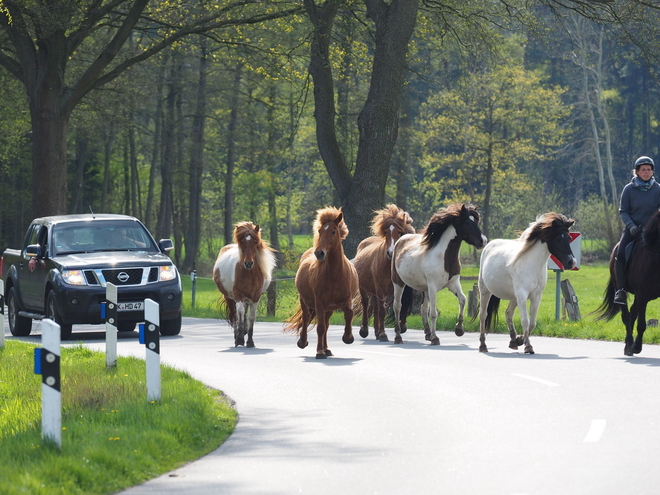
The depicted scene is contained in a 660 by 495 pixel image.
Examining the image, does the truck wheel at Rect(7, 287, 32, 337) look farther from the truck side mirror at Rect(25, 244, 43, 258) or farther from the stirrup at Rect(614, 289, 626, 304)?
the stirrup at Rect(614, 289, 626, 304)

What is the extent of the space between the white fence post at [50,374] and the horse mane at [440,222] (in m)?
10.2

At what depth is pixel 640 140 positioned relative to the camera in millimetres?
84562

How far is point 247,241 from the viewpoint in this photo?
16.9 metres

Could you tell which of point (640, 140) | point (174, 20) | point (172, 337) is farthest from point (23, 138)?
point (640, 140)

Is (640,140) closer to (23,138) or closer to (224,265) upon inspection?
(23,138)

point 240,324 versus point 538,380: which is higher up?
point 240,324

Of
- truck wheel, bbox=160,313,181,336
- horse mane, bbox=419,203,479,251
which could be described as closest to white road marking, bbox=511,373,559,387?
horse mane, bbox=419,203,479,251

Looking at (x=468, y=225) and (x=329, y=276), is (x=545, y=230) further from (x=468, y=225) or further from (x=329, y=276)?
(x=329, y=276)

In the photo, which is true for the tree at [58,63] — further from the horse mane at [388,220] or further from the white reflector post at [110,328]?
the white reflector post at [110,328]

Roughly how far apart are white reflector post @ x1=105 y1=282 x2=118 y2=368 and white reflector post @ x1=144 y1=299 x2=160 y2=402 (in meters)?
3.29

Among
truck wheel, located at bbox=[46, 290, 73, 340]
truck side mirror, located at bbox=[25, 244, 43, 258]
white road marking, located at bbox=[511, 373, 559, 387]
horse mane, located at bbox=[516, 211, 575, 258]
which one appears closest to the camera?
white road marking, located at bbox=[511, 373, 559, 387]

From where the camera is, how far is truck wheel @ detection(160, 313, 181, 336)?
19797 millimetres

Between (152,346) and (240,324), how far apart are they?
7.21 meters

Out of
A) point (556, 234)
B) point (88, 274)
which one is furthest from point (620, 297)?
point (88, 274)
